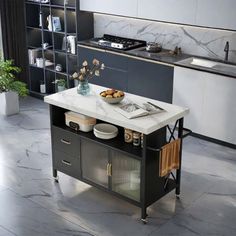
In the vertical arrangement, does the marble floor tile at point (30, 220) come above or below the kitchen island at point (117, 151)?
below

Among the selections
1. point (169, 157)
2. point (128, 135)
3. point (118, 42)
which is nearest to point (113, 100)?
point (128, 135)

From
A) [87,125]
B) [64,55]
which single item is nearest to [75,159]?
[87,125]

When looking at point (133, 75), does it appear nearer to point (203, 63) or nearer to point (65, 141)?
point (203, 63)

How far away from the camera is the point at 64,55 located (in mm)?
7199

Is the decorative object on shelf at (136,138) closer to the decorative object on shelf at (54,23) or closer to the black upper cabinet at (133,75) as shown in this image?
the black upper cabinet at (133,75)

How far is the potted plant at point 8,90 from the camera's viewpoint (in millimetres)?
6480

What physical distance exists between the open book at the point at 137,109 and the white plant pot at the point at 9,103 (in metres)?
2.81

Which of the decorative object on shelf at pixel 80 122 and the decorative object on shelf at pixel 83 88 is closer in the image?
the decorative object on shelf at pixel 80 122

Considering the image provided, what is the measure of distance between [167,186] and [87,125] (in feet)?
3.12

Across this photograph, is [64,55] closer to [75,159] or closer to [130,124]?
[75,159]

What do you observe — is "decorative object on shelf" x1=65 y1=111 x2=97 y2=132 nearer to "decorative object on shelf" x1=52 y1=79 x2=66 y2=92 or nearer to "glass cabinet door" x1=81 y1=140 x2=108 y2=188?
"glass cabinet door" x1=81 y1=140 x2=108 y2=188

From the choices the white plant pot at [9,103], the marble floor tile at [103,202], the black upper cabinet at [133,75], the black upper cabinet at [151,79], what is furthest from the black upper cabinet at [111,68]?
the marble floor tile at [103,202]

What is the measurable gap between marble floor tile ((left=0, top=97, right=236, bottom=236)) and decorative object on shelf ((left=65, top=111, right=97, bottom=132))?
67 centimetres

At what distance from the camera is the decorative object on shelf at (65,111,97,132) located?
4.38m
